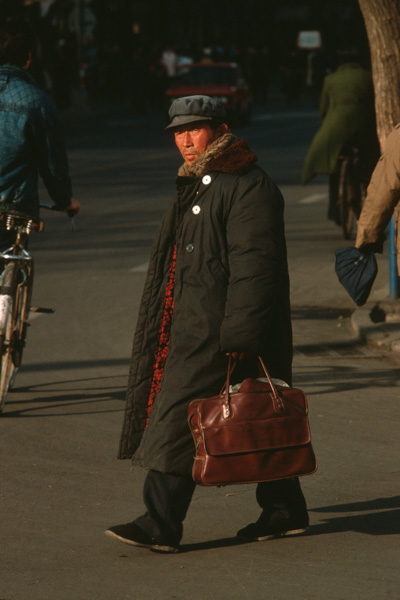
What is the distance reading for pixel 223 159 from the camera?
4.84 meters

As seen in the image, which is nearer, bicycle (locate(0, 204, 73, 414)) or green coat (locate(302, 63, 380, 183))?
bicycle (locate(0, 204, 73, 414))

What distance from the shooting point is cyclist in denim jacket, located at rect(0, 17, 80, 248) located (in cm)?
705

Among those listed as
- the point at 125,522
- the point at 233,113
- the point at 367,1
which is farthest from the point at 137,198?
the point at 233,113

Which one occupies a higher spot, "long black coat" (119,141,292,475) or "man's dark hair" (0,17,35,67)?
"man's dark hair" (0,17,35,67)

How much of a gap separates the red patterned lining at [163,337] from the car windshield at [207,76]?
3010 cm

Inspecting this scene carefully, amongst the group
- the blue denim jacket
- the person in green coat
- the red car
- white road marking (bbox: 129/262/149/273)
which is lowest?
the red car

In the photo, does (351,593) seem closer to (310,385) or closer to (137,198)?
(310,385)

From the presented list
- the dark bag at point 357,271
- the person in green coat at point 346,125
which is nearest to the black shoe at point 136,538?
the dark bag at point 357,271

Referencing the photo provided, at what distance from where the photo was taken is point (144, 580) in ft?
15.3

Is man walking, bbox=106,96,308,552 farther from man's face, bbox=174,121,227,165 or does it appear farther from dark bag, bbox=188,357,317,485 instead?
dark bag, bbox=188,357,317,485

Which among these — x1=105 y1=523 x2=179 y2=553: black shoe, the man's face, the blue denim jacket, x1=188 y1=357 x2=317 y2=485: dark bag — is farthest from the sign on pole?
x1=188 y1=357 x2=317 y2=485: dark bag

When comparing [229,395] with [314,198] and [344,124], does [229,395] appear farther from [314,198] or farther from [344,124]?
[314,198]

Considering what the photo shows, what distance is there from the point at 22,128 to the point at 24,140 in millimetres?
65

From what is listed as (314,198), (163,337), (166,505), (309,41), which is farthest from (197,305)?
(309,41)
